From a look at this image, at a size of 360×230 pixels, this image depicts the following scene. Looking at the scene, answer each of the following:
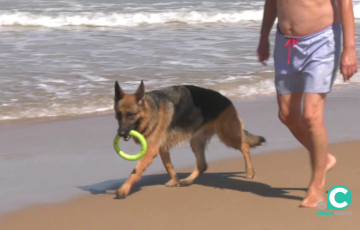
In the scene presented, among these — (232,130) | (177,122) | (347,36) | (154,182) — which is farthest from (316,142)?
(154,182)

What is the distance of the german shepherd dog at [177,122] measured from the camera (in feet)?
17.4

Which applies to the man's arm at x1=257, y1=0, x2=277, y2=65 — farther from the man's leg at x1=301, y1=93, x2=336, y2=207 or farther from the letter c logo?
the letter c logo

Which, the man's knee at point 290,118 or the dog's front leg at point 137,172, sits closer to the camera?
the man's knee at point 290,118

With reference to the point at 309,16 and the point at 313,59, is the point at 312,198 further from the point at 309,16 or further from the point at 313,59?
the point at 309,16

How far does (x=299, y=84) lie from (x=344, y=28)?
1.74 ft

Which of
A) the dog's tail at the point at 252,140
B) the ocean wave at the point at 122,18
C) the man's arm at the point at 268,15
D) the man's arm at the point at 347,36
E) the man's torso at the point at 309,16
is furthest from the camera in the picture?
the ocean wave at the point at 122,18

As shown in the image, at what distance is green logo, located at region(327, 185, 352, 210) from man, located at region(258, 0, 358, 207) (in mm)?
108

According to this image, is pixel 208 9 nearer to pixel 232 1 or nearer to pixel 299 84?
pixel 232 1

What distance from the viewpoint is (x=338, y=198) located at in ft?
15.7

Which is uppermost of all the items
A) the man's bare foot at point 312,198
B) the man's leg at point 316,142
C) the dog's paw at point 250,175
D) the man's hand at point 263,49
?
the man's hand at point 263,49

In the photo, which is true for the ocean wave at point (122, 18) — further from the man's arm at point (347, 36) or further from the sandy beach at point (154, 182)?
the man's arm at point (347, 36)

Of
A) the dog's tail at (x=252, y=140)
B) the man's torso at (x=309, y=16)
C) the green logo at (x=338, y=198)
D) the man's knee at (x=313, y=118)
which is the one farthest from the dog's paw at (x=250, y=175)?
the man's torso at (x=309, y=16)

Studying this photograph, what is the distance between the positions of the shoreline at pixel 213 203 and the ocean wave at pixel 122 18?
38.6 ft

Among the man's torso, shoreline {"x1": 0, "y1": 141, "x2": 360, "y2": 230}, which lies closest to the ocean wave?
shoreline {"x1": 0, "y1": 141, "x2": 360, "y2": 230}
